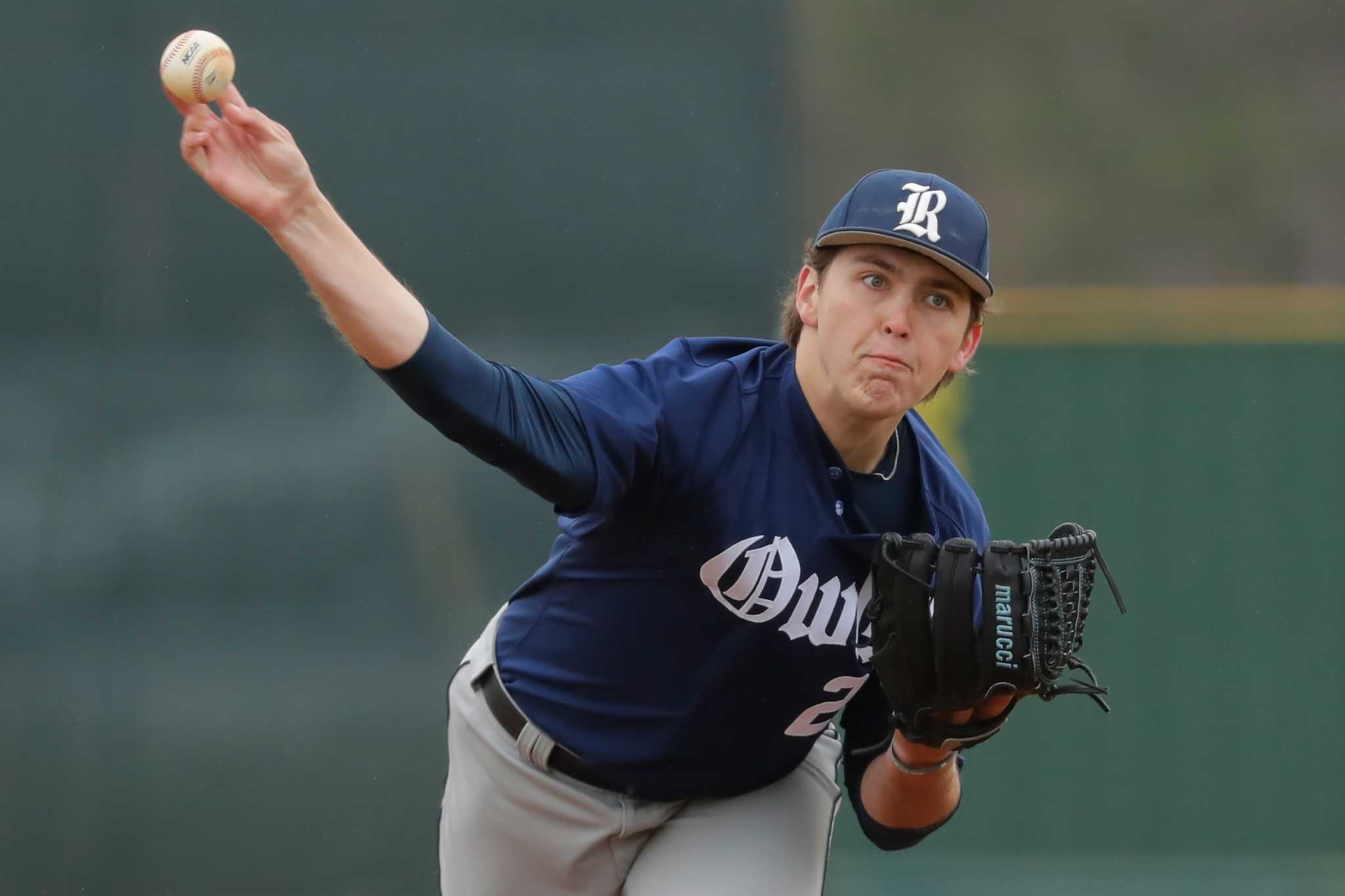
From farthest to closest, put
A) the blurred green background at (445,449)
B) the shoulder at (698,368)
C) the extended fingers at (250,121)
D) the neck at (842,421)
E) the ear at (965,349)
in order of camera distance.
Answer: the blurred green background at (445,449) < the ear at (965,349) < the neck at (842,421) < the shoulder at (698,368) < the extended fingers at (250,121)

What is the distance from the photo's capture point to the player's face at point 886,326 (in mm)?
2371

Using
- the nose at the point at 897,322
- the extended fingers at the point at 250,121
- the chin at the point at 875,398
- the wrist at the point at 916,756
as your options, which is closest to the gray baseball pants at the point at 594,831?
the wrist at the point at 916,756

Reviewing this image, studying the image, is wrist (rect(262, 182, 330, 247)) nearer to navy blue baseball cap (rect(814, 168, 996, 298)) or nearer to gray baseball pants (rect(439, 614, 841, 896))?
navy blue baseball cap (rect(814, 168, 996, 298))

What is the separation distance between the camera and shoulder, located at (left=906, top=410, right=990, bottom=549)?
8.55 ft

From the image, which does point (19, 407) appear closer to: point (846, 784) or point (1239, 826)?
point (846, 784)

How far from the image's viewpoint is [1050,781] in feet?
15.1

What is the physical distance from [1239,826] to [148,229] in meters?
3.62

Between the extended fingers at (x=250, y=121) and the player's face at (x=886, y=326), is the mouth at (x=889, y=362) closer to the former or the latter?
the player's face at (x=886, y=326)

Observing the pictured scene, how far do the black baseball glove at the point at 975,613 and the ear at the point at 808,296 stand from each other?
1.27 ft

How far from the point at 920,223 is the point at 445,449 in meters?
2.35

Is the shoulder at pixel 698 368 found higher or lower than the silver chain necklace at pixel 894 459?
higher

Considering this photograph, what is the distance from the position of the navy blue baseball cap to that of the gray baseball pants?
971 mm

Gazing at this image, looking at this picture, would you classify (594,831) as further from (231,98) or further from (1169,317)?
(1169,317)

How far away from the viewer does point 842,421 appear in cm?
246
